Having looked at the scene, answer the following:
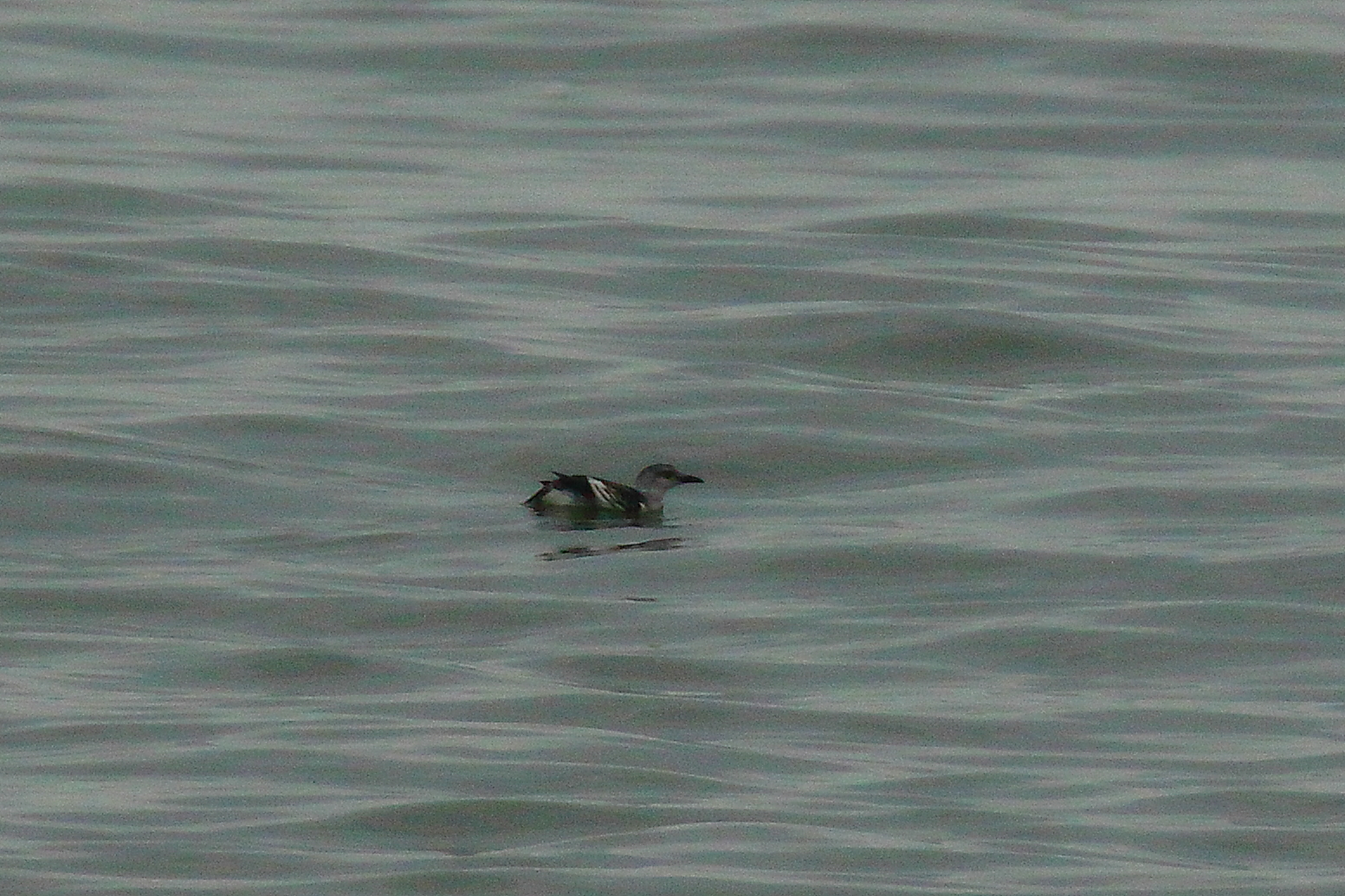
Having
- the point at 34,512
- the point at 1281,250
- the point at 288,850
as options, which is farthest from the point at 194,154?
the point at 288,850

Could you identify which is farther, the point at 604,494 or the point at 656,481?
the point at 656,481

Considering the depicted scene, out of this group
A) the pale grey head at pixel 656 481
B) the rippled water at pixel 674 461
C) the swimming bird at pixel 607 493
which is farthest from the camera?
the pale grey head at pixel 656 481

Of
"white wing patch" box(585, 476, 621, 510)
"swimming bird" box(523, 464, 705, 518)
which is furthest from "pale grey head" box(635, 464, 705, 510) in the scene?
"white wing patch" box(585, 476, 621, 510)

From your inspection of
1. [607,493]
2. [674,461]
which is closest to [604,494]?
[607,493]

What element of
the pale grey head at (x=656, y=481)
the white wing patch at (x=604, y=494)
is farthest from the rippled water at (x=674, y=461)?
the pale grey head at (x=656, y=481)

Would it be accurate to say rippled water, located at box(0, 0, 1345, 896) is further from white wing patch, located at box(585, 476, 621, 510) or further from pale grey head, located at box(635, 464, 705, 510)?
pale grey head, located at box(635, 464, 705, 510)

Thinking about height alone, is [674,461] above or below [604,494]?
above

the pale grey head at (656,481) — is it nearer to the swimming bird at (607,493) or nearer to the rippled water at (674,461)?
the swimming bird at (607,493)

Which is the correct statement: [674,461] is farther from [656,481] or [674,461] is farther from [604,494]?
[604,494]
